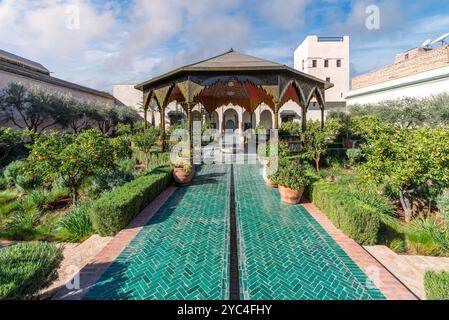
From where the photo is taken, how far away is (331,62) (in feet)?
105

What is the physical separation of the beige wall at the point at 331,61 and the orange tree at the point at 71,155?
31.6 meters

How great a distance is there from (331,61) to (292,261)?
35020 millimetres

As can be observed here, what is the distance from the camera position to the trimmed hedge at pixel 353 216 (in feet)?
12.9

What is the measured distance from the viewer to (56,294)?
2.76 metres

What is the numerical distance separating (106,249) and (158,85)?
803 cm

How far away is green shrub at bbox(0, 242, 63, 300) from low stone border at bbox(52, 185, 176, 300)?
0.31 metres

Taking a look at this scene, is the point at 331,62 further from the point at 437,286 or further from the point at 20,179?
the point at 437,286

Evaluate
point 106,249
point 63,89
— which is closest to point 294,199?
point 106,249

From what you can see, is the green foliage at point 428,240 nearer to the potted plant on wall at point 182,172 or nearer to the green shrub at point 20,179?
the potted plant on wall at point 182,172

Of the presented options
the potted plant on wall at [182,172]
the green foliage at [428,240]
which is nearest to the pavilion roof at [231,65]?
the potted plant on wall at [182,172]

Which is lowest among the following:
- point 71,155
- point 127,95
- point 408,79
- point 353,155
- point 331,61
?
point 353,155

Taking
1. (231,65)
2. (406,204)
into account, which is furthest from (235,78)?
(406,204)

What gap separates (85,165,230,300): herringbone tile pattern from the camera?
9.09 feet

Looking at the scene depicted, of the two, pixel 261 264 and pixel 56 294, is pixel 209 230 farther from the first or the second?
pixel 56 294
